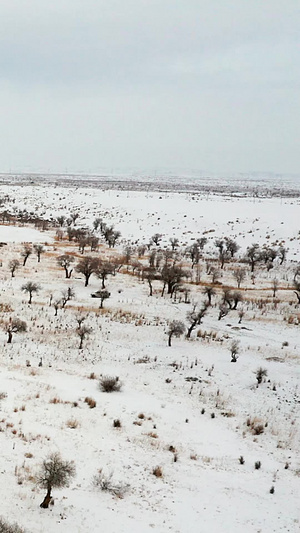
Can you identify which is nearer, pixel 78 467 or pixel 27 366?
pixel 78 467

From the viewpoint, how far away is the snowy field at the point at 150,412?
432 inches

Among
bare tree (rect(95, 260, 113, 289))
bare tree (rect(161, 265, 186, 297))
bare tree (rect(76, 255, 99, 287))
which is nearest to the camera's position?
bare tree (rect(161, 265, 186, 297))


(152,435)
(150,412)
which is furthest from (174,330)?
(152,435)

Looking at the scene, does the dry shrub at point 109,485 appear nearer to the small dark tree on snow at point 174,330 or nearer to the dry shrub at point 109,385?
the dry shrub at point 109,385

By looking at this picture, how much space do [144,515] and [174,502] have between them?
1.08 metres

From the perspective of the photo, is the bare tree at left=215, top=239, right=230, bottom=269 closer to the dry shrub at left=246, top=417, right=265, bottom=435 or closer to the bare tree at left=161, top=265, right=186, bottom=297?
the bare tree at left=161, top=265, right=186, bottom=297

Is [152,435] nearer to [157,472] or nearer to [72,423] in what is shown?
[157,472]

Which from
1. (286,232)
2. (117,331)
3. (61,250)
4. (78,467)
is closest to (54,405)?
(78,467)

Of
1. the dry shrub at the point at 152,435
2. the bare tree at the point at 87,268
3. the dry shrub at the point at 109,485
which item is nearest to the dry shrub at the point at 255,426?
the dry shrub at the point at 152,435

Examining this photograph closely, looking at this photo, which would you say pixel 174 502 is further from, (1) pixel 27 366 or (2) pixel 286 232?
(2) pixel 286 232

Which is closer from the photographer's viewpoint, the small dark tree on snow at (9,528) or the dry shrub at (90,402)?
Result: the small dark tree on snow at (9,528)

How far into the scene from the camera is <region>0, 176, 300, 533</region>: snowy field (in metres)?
11.0

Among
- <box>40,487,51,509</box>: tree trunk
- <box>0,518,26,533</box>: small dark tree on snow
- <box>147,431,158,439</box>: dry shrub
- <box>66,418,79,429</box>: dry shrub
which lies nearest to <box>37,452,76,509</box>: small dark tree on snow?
<box>40,487,51,509</box>: tree trunk

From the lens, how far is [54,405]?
54.2 feet
